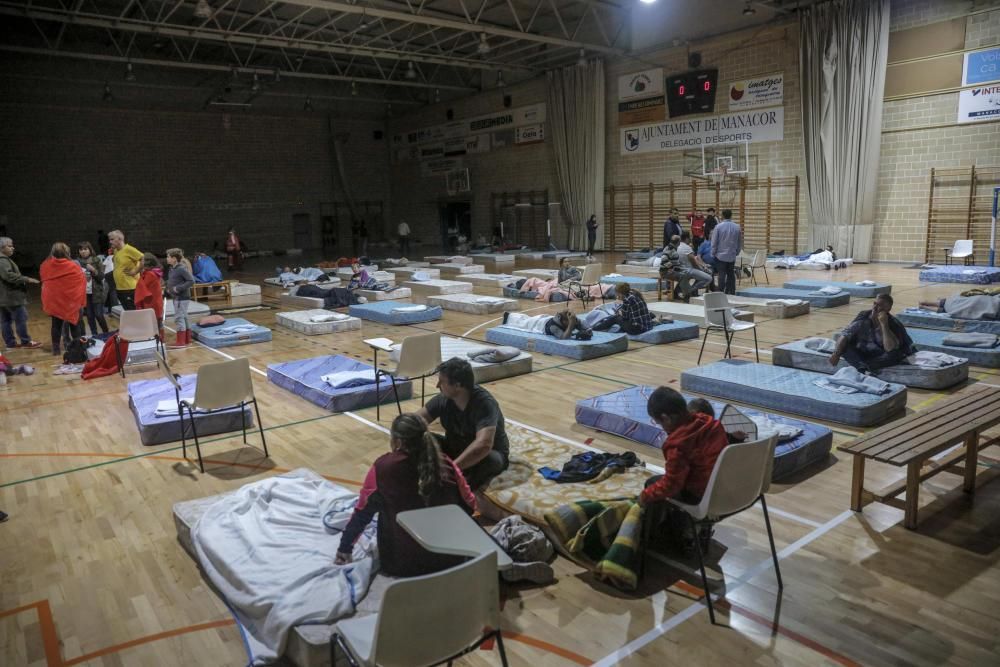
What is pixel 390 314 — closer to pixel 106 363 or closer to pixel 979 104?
pixel 106 363

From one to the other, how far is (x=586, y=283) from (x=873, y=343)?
225 inches

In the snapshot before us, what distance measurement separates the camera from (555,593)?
322 centimetres

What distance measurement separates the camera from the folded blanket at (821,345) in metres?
6.60

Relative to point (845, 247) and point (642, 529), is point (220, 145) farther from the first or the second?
point (642, 529)

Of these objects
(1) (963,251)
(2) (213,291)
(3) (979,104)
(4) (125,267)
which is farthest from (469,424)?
(3) (979,104)

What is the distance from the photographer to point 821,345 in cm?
673

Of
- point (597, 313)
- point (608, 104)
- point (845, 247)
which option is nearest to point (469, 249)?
point (608, 104)

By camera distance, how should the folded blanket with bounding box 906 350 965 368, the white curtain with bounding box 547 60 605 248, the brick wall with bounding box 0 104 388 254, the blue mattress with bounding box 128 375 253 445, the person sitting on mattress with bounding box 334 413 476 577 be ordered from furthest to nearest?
the brick wall with bounding box 0 104 388 254 → the white curtain with bounding box 547 60 605 248 → the folded blanket with bounding box 906 350 965 368 → the blue mattress with bounding box 128 375 253 445 → the person sitting on mattress with bounding box 334 413 476 577

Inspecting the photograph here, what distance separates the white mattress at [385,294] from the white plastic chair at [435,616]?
10586 mm

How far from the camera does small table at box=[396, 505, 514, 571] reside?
7.70 ft

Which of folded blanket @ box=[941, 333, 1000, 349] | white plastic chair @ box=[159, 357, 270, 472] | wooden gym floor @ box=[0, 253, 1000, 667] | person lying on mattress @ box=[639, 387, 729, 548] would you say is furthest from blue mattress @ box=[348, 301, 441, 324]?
person lying on mattress @ box=[639, 387, 729, 548]

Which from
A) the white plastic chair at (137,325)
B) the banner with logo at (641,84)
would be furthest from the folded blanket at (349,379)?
the banner with logo at (641,84)

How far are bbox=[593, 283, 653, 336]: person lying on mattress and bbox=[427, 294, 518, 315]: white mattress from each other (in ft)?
9.35

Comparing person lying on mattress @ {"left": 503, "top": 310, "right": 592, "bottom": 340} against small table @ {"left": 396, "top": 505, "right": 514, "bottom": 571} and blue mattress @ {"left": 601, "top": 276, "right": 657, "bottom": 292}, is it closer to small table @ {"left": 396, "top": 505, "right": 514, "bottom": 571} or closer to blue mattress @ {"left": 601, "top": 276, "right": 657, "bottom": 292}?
blue mattress @ {"left": 601, "top": 276, "right": 657, "bottom": 292}
